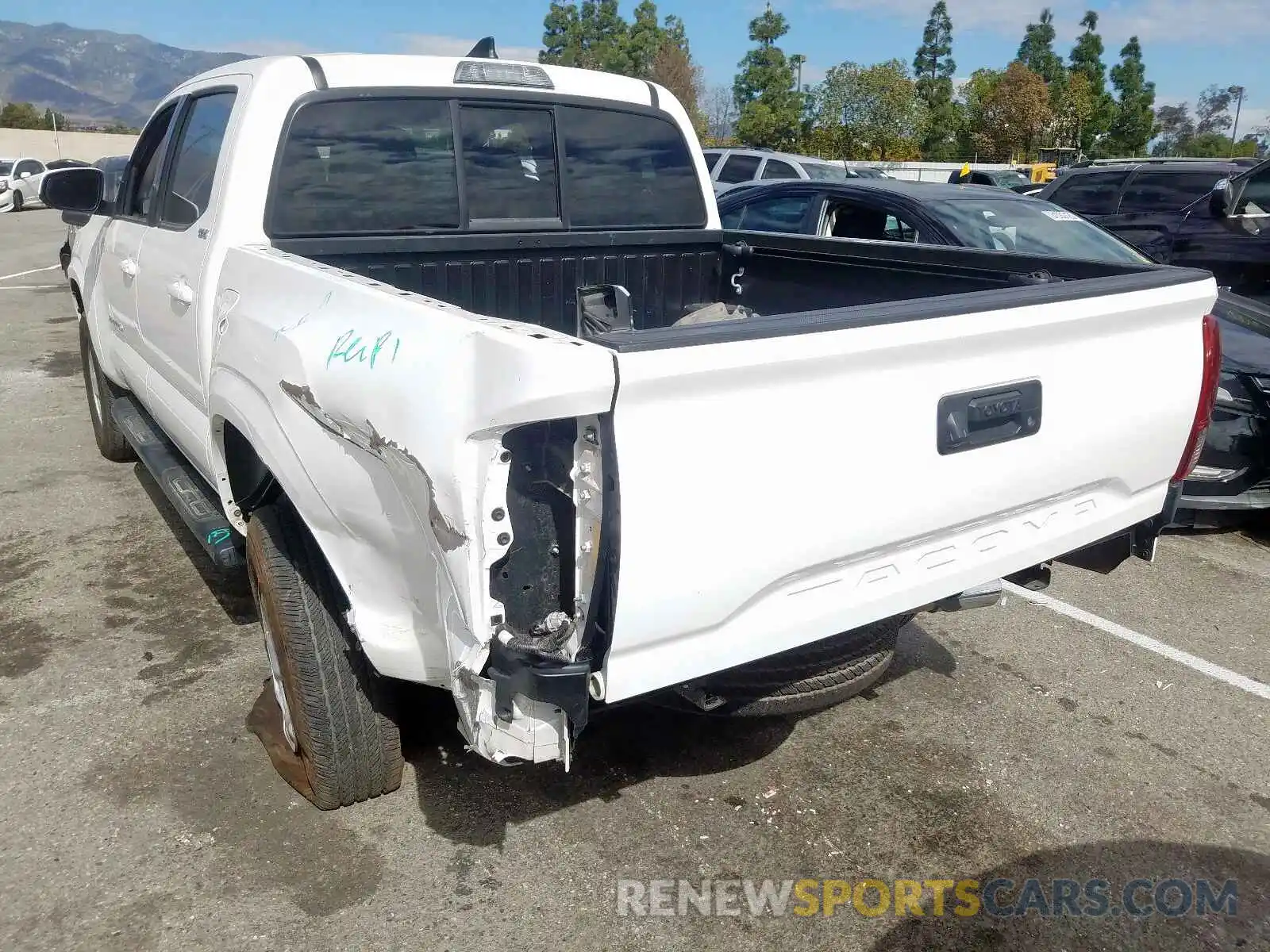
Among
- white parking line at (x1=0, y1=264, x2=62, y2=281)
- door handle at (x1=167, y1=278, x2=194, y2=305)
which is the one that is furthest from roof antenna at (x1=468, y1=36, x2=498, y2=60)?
white parking line at (x1=0, y1=264, x2=62, y2=281)

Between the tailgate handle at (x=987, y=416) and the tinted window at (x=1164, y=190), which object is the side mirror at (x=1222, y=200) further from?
the tailgate handle at (x=987, y=416)

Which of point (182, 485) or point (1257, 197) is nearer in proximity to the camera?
point (182, 485)

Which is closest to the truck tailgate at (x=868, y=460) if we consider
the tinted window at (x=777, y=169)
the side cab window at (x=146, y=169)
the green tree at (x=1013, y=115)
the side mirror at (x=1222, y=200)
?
the side cab window at (x=146, y=169)

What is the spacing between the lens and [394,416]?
1989 millimetres

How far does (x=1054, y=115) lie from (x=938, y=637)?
69.1 metres

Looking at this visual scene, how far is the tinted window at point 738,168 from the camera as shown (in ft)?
52.4

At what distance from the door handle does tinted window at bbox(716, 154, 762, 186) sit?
1338 centimetres

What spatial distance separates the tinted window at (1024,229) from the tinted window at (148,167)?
168 inches

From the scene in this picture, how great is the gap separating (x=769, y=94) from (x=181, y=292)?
5986cm

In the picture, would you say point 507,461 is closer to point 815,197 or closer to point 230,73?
point 230,73

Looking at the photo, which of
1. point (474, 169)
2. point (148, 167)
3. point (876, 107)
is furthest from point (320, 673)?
point (876, 107)

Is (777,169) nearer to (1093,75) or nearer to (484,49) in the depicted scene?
(484,49)

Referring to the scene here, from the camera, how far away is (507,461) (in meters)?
1.82

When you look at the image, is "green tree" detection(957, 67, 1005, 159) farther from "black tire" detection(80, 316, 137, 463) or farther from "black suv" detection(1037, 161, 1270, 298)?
"black tire" detection(80, 316, 137, 463)
